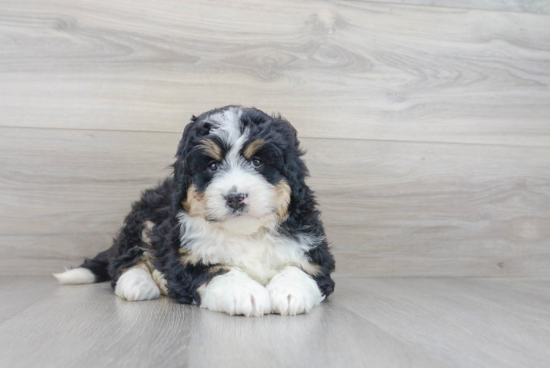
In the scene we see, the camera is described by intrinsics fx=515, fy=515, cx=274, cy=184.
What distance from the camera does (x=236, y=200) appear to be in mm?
1951

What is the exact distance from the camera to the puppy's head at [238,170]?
1.98 metres

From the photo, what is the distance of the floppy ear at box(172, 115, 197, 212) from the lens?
2127 mm

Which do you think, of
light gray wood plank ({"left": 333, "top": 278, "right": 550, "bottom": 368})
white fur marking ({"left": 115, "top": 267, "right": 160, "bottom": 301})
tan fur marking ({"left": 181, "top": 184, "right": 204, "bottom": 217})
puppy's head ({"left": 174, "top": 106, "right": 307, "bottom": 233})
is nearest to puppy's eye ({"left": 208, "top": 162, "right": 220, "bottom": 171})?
puppy's head ({"left": 174, "top": 106, "right": 307, "bottom": 233})

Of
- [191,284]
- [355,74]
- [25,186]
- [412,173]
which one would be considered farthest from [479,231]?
[25,186]

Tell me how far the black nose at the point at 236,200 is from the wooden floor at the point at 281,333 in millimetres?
413

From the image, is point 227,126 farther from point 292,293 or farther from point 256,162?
point 292,293

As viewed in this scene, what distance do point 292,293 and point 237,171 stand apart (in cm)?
52

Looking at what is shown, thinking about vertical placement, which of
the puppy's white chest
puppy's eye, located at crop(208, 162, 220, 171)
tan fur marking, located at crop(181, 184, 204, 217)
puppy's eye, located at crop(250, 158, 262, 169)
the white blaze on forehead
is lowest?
the puppy's white chest

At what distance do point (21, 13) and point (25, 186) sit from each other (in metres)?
1.00

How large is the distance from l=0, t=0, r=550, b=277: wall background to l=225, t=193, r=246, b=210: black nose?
1227 millimetres

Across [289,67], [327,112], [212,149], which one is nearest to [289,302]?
[212,149]

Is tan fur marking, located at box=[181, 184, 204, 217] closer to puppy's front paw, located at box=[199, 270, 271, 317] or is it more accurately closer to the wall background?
puppy's front paw, located at box=[199, 270, 271, 317]

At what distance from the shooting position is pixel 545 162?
337 centimetres

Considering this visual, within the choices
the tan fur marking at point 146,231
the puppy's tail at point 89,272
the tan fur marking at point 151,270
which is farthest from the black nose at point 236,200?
the puppy's tail at point 89,272
